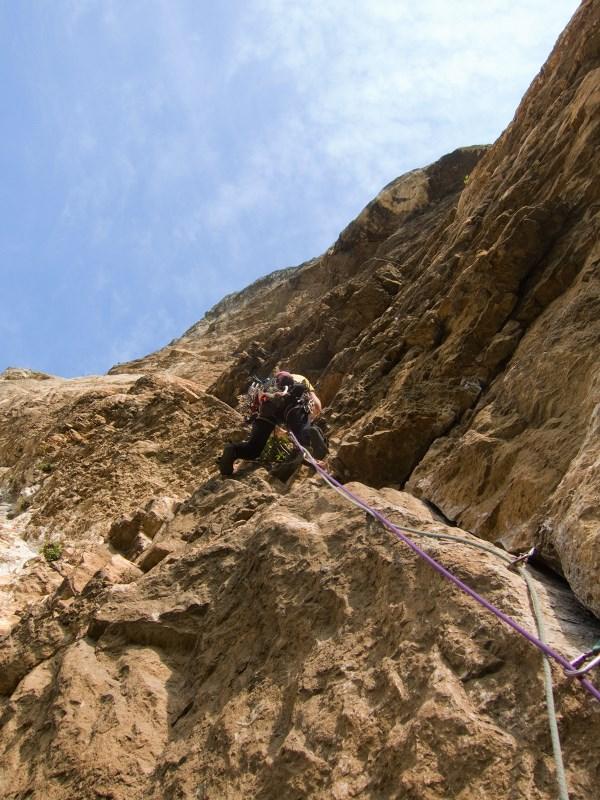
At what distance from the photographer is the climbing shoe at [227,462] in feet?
27.1

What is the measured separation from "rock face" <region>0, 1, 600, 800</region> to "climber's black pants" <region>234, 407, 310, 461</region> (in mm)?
552

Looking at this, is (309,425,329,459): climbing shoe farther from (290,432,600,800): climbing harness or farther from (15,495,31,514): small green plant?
(15,495,31,514): small green plant

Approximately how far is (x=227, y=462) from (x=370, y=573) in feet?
14.3

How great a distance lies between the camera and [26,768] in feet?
13.8

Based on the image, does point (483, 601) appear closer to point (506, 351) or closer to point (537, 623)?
point (537, 623)

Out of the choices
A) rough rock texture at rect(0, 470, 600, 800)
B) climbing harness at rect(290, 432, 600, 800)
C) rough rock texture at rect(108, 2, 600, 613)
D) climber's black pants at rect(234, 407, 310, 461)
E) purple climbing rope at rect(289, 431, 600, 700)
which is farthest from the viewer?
climber's black pants at rect(234, 407, 310, 461)

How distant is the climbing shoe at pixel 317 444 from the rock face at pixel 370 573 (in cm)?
24

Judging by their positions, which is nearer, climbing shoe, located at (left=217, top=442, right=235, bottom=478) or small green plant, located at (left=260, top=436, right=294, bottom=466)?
climbing shoe, located at (left=217, top=442, right=235, bottom=478)

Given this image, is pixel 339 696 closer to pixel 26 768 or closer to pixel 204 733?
pixel 204 733

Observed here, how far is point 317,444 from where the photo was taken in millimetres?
8320

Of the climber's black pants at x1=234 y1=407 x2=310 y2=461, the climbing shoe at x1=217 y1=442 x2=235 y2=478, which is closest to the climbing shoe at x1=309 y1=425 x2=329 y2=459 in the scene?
the climber's black pants at x1=234 y1=407 x2=310 y2=461

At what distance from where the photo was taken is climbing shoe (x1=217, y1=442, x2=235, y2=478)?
826cm

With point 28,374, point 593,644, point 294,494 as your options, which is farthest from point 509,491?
point 28,374

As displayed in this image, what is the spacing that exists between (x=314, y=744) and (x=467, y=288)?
22.3 ft
